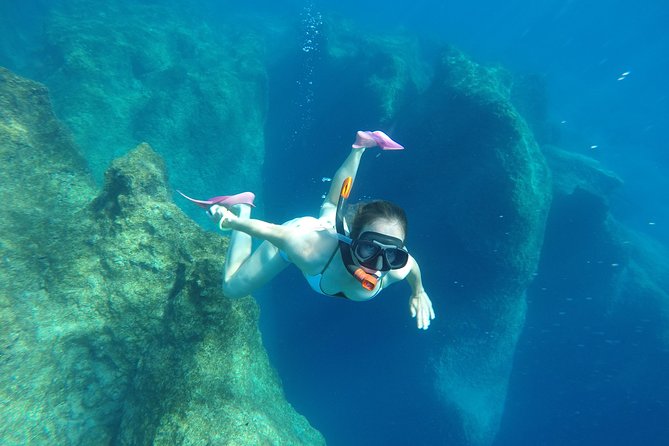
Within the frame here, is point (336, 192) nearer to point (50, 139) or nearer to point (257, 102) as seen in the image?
point (50, 139)

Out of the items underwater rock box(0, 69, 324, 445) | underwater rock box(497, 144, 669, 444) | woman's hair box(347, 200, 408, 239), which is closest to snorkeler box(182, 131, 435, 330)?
woman's hair box(347, 200, 408, 239)

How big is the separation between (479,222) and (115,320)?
708 cm

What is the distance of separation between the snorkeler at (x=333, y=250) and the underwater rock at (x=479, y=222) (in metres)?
4.75

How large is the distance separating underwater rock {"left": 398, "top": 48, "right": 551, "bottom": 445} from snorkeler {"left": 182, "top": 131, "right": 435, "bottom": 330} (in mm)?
4755

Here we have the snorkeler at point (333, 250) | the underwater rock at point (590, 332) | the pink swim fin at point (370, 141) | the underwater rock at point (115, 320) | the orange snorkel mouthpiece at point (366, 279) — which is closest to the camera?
the orange snorkel mouthpiece at point (366, 279)

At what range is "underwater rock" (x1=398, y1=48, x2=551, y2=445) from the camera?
23.6 ft

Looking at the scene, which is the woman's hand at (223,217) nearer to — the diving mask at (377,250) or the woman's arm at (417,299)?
the diving mask at (377,250)

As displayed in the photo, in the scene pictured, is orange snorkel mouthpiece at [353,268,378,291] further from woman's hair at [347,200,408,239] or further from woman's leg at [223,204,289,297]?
woman's leg at [223,204,289,297]

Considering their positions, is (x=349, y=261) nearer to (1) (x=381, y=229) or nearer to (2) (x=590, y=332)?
(1) (x=381, y=229)

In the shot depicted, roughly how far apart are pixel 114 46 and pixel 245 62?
15.3 feet

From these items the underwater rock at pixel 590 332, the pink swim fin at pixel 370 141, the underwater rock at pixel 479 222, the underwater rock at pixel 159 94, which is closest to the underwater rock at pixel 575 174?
the underwater rock at pixel 590 332

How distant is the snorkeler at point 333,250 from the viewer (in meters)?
2.04

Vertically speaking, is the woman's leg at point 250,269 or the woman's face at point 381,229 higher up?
the woman's face at point 381,229

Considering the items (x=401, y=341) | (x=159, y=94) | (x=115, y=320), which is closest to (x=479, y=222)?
(x=401, y=341)
